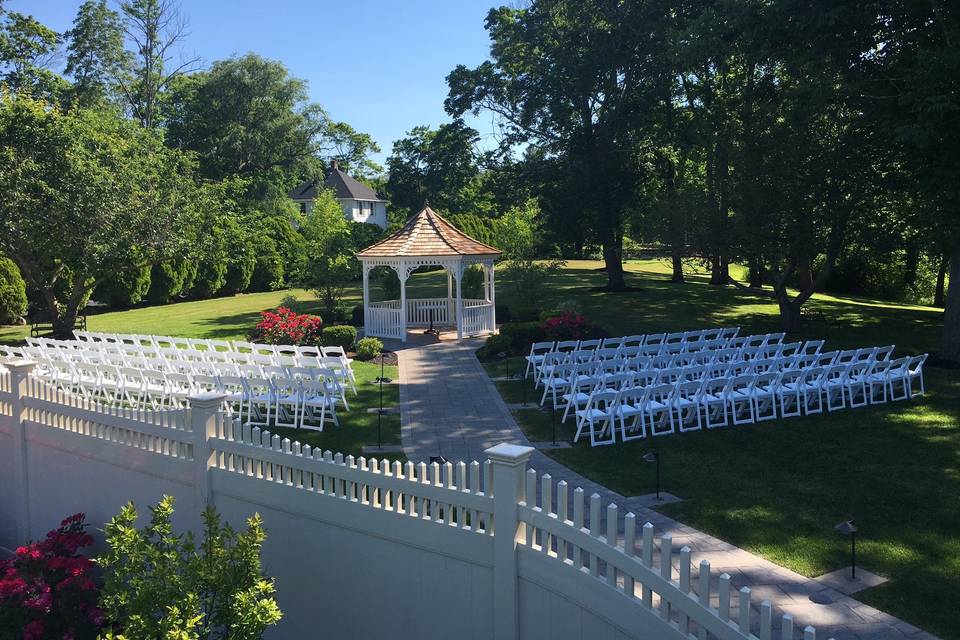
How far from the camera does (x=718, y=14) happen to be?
18266 millimetres

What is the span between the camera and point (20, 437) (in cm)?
835

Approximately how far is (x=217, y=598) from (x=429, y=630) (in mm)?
1628

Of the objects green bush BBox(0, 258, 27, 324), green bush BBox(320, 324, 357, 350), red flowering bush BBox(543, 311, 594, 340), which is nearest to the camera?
red flowering bush BBox(543, 311, 594, 340)

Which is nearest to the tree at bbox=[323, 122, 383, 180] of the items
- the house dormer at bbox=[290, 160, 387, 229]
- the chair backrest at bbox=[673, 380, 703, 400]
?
the house dormer at bbox=[290, 160, 387, 229]

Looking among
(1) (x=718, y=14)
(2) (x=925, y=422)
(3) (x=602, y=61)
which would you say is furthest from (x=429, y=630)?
(3) (x=602, y=61)

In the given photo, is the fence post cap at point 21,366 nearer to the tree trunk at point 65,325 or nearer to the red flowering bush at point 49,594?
the red flowering bush at point 49,594

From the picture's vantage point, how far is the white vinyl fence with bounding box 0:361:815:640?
14.3 ft

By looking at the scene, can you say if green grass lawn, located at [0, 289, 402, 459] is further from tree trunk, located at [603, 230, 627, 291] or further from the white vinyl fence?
tree trunk, located at [603, 230, 627, 291]

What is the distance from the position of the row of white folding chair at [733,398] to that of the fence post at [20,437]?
703 cm

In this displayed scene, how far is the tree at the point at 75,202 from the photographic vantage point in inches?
780

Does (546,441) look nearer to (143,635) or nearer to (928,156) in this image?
(143,635)

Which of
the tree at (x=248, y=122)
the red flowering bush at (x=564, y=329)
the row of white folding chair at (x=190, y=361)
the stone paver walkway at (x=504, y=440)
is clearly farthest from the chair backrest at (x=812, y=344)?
the tree at (x=248, y=122)

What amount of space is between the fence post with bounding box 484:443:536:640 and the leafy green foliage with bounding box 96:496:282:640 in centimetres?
157

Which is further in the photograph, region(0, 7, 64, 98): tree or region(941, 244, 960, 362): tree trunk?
region(0, 7, 64, 98): tree
